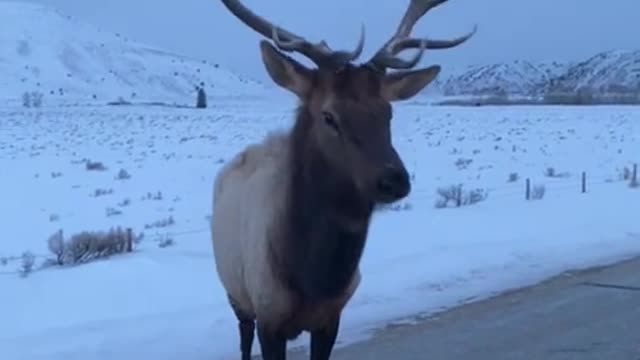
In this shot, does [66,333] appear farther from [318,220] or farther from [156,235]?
[156,235]

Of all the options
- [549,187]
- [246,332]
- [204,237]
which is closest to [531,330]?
[246,332]

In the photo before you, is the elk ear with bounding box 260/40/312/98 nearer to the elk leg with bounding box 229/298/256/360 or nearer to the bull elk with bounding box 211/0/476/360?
the bull elk with bounding box 211/0/476/360

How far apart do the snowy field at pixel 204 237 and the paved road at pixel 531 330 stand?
0.45m

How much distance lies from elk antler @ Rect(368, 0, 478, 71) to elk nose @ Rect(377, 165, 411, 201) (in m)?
0.95

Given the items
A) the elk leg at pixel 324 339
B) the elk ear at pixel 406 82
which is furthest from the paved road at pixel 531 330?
the elk ear at pixel 406 82

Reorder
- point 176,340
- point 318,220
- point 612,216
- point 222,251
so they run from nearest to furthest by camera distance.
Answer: point 318,220 → point 222,251 → point 176,340 → point 612,216

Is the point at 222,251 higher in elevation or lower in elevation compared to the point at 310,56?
lower

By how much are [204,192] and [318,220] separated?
1698cm

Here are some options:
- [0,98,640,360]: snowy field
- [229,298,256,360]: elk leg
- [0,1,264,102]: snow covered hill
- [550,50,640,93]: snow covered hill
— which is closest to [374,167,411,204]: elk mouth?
[0,98,640,360]: snowy field

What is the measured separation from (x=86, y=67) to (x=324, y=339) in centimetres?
14301

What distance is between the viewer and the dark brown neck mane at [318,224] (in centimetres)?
682

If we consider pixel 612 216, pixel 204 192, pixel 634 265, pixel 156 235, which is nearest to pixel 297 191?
pixel 634 265

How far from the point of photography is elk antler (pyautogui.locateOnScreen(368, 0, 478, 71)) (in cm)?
721

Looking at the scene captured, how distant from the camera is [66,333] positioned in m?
10.2
